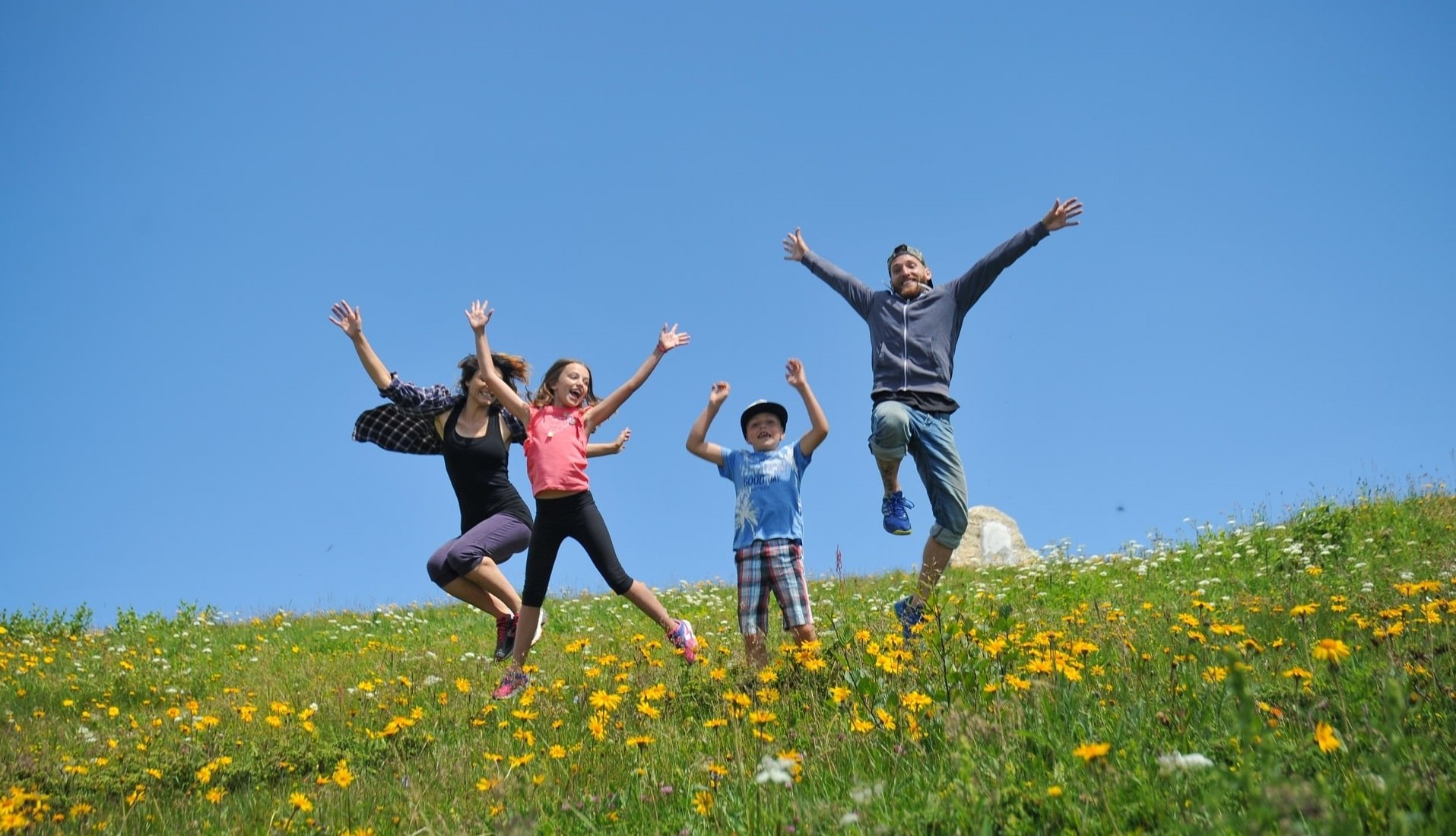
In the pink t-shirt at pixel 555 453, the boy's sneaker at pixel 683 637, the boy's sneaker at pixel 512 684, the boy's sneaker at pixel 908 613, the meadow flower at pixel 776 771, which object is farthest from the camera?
the pink t-shirt at pixel 555 453

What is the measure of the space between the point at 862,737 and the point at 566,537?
3.83 m

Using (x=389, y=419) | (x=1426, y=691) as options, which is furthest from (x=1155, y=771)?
(x=389, y=419)

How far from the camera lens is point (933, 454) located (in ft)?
22.7

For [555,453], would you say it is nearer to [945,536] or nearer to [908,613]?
[908,613]

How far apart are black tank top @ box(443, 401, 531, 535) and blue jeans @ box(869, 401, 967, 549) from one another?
3008 mm

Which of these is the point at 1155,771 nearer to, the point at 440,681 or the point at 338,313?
the point at 440,681

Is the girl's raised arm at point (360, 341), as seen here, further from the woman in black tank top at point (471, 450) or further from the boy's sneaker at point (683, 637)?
the boy's sneaker at point (683, 637)

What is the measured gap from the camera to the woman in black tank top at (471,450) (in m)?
7.80

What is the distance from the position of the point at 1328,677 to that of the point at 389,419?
6836 mm

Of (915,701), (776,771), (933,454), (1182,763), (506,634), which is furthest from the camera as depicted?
(506,634)

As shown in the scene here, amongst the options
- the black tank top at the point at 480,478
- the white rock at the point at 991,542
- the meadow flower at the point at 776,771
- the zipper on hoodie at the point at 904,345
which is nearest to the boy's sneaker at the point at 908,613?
the zipper on hoodie at the point at 904,345

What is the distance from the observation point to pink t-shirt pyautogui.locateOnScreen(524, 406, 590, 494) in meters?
7.03

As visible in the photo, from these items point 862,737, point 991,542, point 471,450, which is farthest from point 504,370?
point 991,542

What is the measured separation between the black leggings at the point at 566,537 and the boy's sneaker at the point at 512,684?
2.09ft
